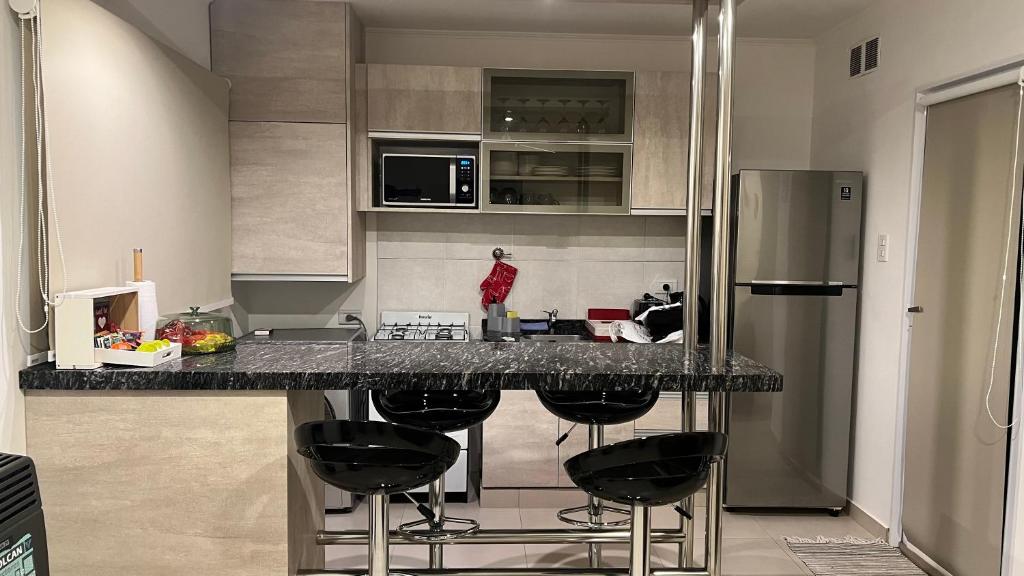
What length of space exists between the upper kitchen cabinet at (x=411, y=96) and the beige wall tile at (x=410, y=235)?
0.62 meters

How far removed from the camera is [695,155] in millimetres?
2314

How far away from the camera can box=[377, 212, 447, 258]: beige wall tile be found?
14.3ft

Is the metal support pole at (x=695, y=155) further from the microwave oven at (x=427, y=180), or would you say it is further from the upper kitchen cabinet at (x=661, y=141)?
the microwave oven at (x=427, y=180)

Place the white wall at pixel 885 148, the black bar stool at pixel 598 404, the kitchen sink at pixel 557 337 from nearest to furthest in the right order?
1. the black bar stool at pixel 598 404
2. the white wall at pixel 885 148
3. the kitchen sink at pixel 557 337

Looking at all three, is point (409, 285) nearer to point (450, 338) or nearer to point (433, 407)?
point (450, 338)

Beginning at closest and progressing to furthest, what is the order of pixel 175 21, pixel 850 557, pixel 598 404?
pixel 598 404 < pixel 175 21 < pixel 850 557

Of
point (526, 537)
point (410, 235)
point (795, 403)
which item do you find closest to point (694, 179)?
point (526, 537)

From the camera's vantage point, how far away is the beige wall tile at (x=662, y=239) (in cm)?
441

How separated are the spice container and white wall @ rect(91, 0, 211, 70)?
114 centimetres

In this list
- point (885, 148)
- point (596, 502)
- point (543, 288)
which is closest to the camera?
point (596, 502)

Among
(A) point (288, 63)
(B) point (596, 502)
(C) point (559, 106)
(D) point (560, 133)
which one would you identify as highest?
(A) point (288, 63)

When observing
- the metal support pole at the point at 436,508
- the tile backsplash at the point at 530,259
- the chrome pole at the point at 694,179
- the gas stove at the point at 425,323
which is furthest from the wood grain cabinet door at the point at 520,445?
the chrome pole at the point at 694,179

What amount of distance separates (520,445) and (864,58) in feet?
8.73

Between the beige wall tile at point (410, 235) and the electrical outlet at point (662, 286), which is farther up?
the beige wall tile at point (410, 235)
